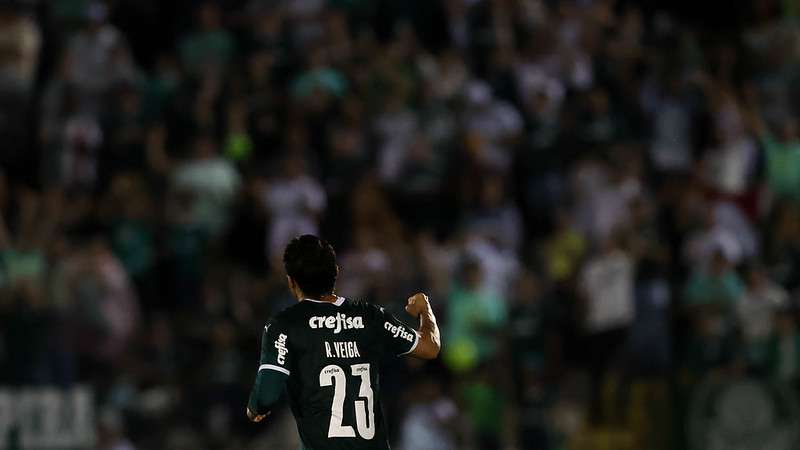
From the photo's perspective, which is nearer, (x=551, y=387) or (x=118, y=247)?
(x=551, y=387)

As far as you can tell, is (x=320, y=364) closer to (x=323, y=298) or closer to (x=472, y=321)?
(x=323, y=298)

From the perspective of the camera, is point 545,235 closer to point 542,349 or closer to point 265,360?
point 542,349

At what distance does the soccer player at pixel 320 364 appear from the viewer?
692 centimetres

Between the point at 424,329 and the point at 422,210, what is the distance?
8.72 meters

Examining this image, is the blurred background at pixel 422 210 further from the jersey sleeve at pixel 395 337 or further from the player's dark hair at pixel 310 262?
the player's dark hair at pixel 310 262

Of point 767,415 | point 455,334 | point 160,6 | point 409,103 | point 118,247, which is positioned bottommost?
point 767,415

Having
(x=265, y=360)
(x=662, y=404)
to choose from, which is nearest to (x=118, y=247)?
(x=662, y=404)

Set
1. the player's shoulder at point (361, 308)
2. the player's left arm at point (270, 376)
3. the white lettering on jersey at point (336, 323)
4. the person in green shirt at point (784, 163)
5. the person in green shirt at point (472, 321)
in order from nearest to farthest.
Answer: the player's left arm at point (270, 376) → the white lettering on jersey at point (336, 323) → the player's shoulder at point (361, 308) → the person in green shirt at point (472, 321) → the person in green shirt at point (784, 163)

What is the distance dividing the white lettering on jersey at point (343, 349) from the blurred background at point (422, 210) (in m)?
7.35

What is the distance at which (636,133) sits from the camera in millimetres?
17125

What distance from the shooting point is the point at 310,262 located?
22.8 ft

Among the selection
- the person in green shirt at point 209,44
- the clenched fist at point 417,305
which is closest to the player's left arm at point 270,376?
the clenched fist at point 417,305

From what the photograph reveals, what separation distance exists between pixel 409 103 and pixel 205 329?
3.55 meters

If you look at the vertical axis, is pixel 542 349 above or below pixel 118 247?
below
